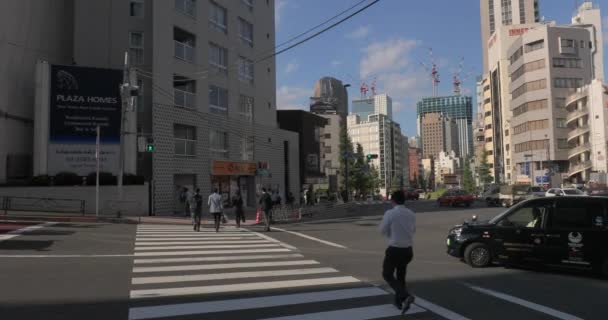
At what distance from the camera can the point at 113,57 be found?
102 ft

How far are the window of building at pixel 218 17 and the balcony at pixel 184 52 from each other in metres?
3.29

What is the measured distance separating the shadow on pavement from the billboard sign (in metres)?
13.2

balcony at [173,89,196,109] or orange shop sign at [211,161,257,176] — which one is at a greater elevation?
balcony at [173,89,196,109]

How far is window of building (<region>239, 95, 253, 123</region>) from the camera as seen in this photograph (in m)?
39.1

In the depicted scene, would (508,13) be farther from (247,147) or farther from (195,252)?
(195,252)

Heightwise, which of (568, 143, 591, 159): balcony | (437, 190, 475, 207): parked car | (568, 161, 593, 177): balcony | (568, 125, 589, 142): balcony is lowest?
(437, 190, 475, 207): parked car

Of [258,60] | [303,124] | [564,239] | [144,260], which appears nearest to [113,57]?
[258,60]

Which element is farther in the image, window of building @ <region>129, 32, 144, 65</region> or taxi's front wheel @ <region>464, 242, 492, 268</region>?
window of building @ <region>129, 32, 144, 65</region>

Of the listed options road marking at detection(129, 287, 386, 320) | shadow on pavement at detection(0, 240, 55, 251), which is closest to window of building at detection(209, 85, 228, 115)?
shadow on pavement at detection(0, 240, 55, 251)

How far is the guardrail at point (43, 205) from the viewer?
2511cm

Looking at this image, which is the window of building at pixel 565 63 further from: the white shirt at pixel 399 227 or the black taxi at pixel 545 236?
the white shirt at pixel 399 227

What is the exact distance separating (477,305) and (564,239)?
3.95 metres

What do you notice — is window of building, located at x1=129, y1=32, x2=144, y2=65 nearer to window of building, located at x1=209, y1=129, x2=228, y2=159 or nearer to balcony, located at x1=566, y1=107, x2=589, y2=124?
window of building, located at x1=209, y1=129, x2=228, y2=159

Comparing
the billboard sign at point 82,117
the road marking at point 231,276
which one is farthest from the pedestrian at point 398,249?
the billboard sign at point 82,117
